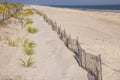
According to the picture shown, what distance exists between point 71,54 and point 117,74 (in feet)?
8.38

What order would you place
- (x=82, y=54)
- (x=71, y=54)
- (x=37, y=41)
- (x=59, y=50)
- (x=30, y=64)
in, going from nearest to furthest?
(x=82, y=54), (x=30, y=64), (x=71, y=54), (x=59, y=50), (x=37, y=41)

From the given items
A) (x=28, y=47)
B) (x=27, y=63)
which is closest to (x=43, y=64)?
(x=27, y=63)

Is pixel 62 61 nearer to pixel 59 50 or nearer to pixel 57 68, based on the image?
pixel 57 68

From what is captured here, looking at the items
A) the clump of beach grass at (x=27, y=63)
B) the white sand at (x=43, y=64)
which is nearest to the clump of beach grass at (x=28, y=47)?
the white sand at (x=43, y=64)

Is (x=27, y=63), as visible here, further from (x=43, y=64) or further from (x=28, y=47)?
(x=28, y=47)

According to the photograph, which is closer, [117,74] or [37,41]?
[117,74]

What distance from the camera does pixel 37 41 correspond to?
15.5m

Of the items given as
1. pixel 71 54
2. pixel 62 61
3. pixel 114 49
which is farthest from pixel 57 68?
pixel 114 49

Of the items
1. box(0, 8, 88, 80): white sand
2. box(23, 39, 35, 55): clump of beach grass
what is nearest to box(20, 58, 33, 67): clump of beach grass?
box(0, 8, 88, 80): white sand

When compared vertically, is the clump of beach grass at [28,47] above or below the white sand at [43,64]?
above

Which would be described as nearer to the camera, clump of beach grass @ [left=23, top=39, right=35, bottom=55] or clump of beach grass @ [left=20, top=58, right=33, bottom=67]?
clump of beach grass @ [left=20, top=58, right=33, bottom=67]

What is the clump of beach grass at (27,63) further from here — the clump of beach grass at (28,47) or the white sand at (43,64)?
the clump of beach grass at (28,47)

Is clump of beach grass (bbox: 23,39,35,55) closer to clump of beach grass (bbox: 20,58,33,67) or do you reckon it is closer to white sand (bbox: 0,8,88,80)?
white sand (bbox: 0,8,88,80)

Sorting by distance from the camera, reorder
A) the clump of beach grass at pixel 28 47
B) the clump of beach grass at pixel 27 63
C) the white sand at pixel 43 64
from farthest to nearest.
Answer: the clump of beach grass at pixel 28 47
the clump of beach grass at pixel 27 63
the white sand at pixel 43 64
